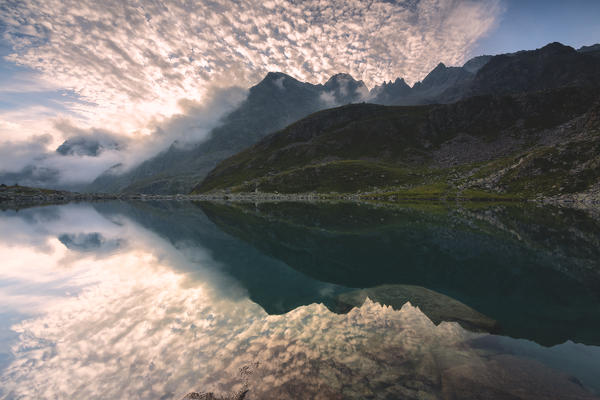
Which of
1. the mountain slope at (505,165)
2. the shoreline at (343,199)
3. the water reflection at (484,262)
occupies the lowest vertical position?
the water reflection at (484,262)

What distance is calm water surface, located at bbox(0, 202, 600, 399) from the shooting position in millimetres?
9484

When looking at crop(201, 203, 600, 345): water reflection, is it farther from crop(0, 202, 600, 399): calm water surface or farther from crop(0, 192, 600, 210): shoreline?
crop(0, 192, 600, 210): shoreline

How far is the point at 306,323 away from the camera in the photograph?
47.5 ft

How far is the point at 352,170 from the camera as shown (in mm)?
170250

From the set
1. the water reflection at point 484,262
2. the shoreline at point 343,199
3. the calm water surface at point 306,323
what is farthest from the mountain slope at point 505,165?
the calm water surface at point 306,323

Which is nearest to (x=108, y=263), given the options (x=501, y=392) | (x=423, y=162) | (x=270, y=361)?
(x=270, y=361)

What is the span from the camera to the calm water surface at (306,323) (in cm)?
948

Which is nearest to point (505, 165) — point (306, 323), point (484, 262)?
point (484, 262)

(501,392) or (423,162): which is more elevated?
(423,162)

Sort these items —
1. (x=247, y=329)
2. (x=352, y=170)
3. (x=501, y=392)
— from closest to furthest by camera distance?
1. (x=501, y=392)
2. (x=247, y=329)
3. (x=352, y=170)

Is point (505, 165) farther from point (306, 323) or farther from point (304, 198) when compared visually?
point (306, 323)

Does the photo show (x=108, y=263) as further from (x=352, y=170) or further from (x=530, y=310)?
(x=352, y=170)

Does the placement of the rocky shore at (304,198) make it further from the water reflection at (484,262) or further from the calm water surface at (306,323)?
the calm water surface at (306,323)

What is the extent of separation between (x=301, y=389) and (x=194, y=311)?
9.38m
